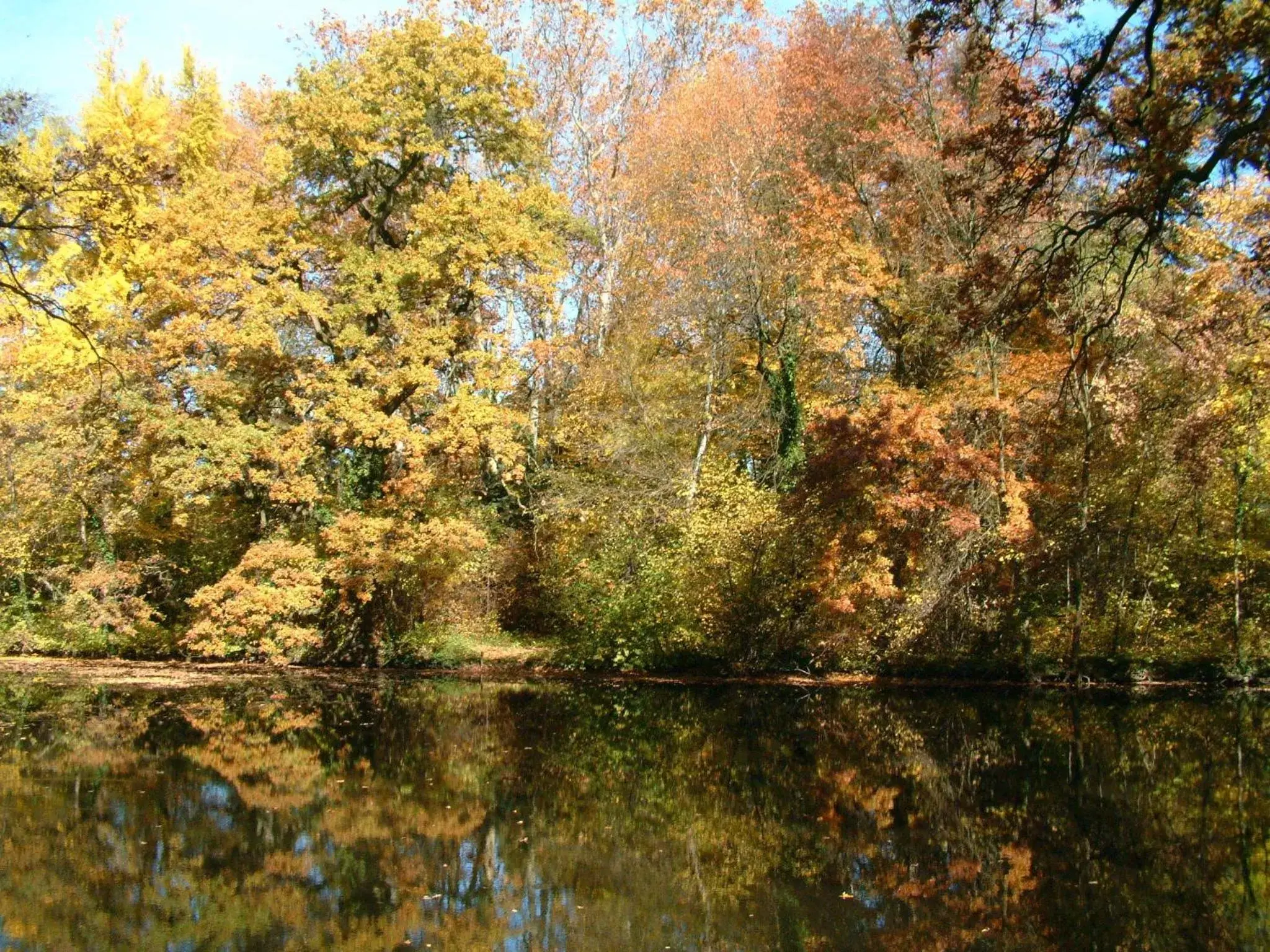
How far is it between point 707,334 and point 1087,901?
15894mm

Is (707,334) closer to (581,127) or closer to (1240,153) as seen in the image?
(581,127)

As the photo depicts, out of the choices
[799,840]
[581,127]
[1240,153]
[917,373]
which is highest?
[581,127]

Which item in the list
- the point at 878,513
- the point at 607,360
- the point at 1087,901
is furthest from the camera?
the point at 607,360

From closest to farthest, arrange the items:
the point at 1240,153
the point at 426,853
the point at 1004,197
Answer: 1. the point at 1240,153
2. the point at 426,853
3. the point at 1004,197

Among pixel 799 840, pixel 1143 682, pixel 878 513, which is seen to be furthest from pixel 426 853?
pixel 1143 682

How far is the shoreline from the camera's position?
16203 mm

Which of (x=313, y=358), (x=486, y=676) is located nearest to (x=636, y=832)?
(x=486, y=676)

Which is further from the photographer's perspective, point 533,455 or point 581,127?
point 581,127

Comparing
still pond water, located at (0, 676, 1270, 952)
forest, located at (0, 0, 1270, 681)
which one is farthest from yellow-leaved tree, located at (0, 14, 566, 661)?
still pond water, located at (0, 676, 1270, 952)

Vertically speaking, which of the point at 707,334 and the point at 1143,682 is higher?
the point at 707,334

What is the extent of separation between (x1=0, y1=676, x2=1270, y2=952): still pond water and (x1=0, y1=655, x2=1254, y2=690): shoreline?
323cm

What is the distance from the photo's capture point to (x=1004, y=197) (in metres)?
7.29

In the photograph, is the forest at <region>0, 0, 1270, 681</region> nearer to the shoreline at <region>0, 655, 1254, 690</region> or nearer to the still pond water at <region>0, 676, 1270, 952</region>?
the shoreline at <region>0, 655, 1254, 690</region>

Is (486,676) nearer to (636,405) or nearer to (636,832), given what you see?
(636,405)
